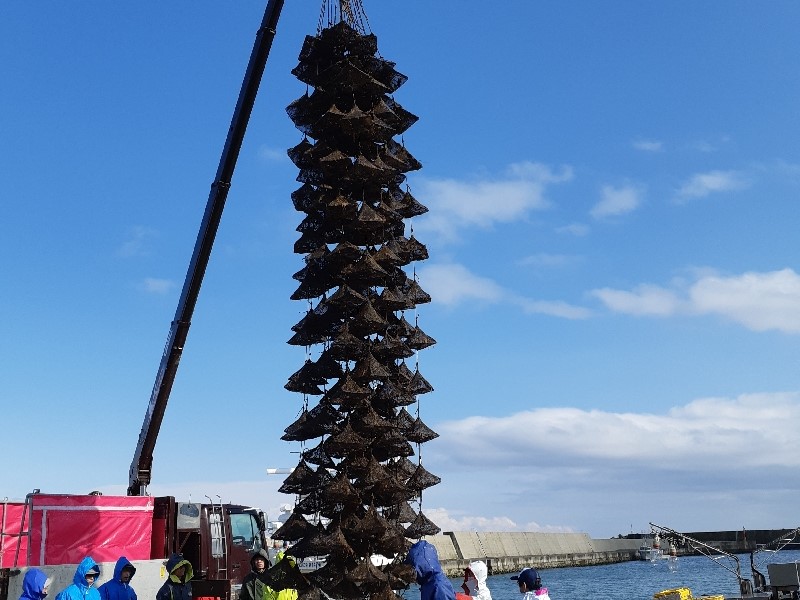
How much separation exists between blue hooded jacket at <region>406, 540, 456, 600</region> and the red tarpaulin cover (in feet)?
45.4

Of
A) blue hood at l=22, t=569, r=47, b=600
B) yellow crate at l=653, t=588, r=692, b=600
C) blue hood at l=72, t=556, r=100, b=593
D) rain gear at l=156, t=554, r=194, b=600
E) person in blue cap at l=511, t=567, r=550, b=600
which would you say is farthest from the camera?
yellow crate at l=653, t=588, r=692, b=600

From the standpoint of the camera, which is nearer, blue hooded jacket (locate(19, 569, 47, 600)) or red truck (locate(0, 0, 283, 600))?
blue hooded jacket (locate(19, 569, 47, 600))

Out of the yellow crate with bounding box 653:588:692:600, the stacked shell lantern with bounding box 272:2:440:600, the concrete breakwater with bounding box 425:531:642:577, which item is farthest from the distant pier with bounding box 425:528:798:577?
the stacked shell lantern with bounding box 272:2:440:600

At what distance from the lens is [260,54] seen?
25859 millimetres

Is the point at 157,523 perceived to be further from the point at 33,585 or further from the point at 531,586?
the point at 531,586

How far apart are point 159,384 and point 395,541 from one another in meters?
12.4

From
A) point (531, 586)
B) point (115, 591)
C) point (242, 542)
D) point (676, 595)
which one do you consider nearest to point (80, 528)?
point (242, 542)

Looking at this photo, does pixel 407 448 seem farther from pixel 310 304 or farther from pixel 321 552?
pixel 310 304

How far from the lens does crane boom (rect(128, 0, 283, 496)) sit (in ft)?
85.1

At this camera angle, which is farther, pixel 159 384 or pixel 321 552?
pixel 159 384

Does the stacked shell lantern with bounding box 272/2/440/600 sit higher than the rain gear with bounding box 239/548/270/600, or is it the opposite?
the stacked shell lantern with bounding box 272/2/440/600

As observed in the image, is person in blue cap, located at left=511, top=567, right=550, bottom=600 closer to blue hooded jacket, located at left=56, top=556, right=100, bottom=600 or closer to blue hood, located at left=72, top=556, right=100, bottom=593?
blue hooded jacket, located at left=56, top=556, right=100, bottom=600

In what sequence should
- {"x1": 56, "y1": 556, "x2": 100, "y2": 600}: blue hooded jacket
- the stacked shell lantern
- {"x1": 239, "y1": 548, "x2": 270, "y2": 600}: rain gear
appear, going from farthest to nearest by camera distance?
the stacked shell lantern < {"x1": 239, "y1": 548, "x2": 270, "y2": 600}: rain gear < {"x1": 56, "y1": 556, "x2": 100, "y2": 600}: blue hooded jacket

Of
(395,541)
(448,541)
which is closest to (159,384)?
(395,541)
